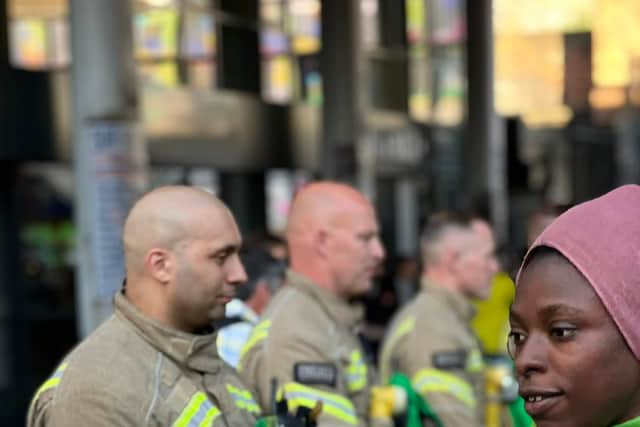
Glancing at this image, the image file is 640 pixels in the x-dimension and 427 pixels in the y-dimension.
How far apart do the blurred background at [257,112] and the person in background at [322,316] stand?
3.51 metres

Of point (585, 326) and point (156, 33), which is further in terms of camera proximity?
point (156, 33)

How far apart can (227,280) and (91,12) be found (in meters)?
5.88

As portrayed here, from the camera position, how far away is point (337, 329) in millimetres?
5230

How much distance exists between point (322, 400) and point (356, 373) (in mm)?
409

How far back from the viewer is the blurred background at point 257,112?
9.37 meters

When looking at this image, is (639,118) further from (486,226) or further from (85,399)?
(85,399)

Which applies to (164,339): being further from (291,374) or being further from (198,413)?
(291,374)

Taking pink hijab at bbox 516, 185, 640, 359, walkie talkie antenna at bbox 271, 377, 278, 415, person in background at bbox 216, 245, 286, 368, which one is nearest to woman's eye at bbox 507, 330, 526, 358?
pink hijab at bbox 516, 185, 640, 359

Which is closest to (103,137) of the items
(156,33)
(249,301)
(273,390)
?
(249,301)

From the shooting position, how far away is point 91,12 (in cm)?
934

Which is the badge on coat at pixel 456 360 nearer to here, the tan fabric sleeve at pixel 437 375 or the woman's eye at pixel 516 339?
the tan fabric sleeve at pixel 437 375

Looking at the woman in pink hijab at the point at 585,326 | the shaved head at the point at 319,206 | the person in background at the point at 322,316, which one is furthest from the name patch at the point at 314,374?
the woman in pink hijab at the point at 585,326

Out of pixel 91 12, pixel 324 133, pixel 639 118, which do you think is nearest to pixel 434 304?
pixel 91 12

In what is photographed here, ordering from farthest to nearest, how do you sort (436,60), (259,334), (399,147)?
(436,60) < (399,147) < (259,334)
